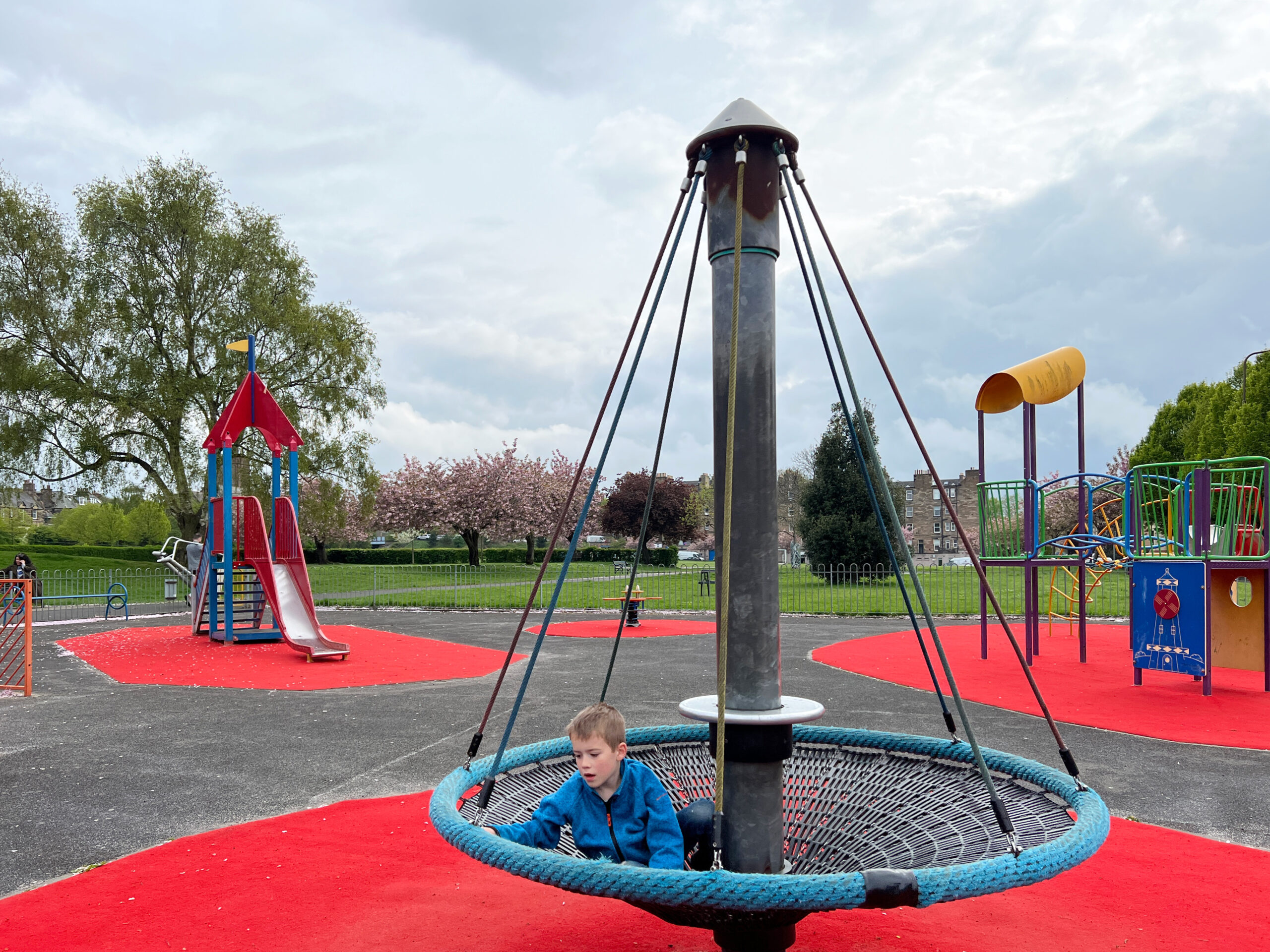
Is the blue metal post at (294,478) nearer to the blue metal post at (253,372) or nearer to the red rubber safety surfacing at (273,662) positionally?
the blue metal post at (253,372)

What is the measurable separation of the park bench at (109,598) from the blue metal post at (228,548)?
6265mm

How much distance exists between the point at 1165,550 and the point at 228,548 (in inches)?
574

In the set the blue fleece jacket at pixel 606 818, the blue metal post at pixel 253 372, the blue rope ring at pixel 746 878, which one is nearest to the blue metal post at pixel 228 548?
the blue metal post at pixel 253 372

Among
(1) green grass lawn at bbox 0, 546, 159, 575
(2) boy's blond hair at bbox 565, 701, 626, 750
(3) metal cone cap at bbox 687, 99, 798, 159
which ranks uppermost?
(3) metal cone cap at bbox 687, 99, 798, 159

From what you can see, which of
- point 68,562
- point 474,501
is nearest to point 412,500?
point 474,501

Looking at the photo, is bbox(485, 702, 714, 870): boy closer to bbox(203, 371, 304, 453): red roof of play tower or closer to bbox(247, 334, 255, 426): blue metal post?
bbox(203, 371, 304, 453): red roof of play tower

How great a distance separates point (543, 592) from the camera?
88.2ft

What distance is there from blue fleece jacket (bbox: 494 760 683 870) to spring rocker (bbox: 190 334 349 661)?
12.1 m

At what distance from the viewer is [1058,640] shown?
15414 mm

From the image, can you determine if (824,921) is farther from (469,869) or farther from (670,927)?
(469,869)

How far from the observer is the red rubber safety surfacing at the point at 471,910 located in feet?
11.2

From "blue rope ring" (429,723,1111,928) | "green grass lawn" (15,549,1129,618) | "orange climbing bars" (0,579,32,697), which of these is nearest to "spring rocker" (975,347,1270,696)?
"green grass lawn" (15,549,1129,618)

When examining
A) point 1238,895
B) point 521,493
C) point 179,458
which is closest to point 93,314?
point 179,458

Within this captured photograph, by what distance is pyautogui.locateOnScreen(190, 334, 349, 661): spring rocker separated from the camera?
14844 millimetres
